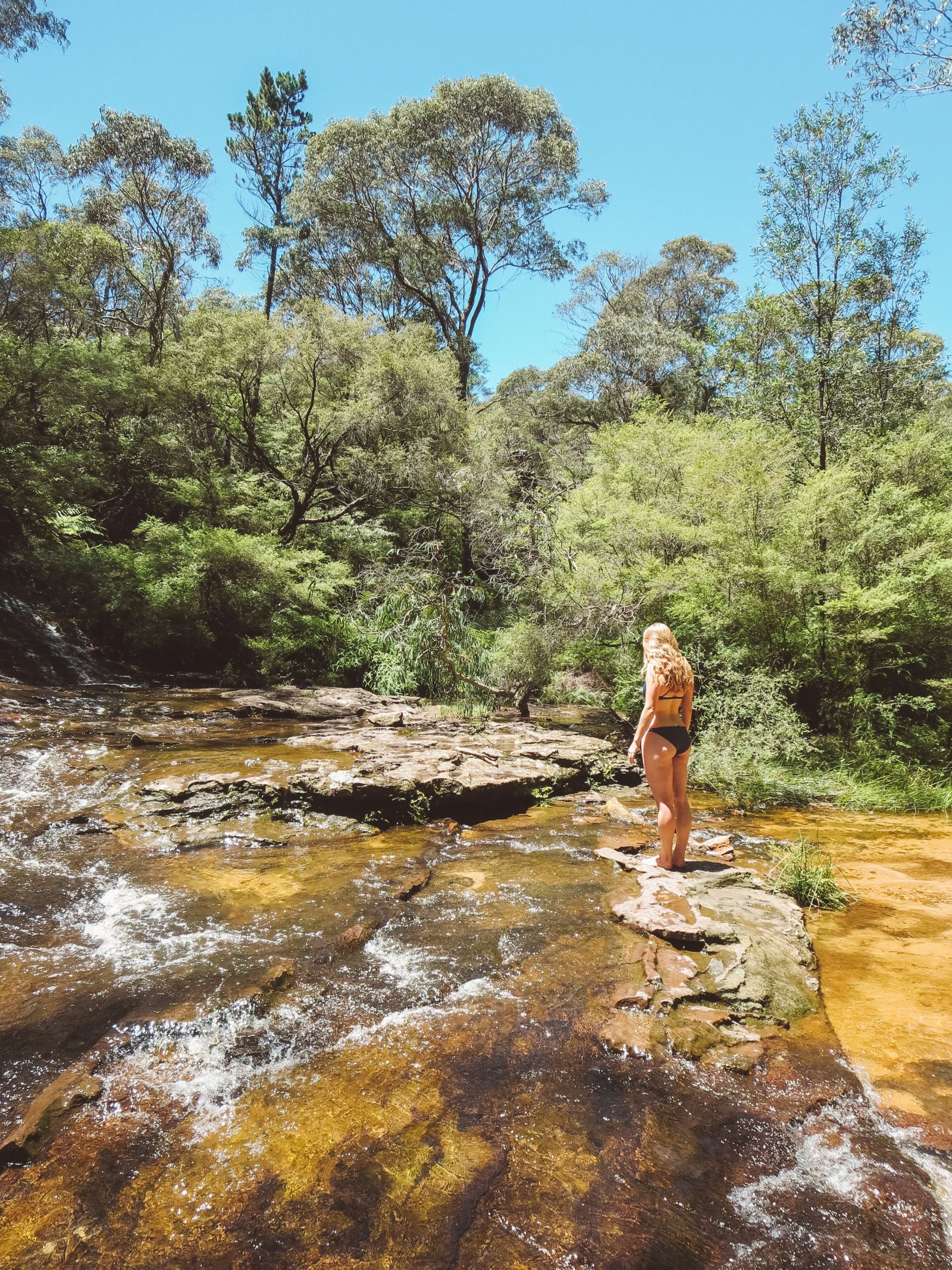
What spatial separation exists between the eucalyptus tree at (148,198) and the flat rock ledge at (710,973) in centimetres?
1913

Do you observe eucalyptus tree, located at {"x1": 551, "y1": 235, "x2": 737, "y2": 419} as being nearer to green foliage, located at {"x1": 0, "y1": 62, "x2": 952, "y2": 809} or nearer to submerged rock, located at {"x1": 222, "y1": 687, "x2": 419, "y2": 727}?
green foliage, located at {"x1": 0, "y1": 62, "x2": 952, "y2": 809}

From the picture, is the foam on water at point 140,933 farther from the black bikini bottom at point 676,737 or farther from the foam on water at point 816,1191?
the black bikini bottom at point 676,737

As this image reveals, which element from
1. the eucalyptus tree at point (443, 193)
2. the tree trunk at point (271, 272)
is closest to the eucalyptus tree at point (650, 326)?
the eucalyptus tree at point (443, 193)

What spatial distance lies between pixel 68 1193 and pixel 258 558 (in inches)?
485

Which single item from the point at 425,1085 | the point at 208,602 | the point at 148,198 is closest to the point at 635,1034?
the point at 425,1085

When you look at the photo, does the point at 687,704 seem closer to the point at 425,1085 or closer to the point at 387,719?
the point at 425,1085

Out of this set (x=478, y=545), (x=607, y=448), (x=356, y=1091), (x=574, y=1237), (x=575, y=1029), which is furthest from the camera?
(x=607, y=448)

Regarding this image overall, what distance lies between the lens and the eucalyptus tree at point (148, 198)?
683 inches

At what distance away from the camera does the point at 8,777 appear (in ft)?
19.8

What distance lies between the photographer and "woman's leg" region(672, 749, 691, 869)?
15.3 feet

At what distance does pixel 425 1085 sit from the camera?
2.61 metres

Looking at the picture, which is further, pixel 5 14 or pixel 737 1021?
pixel 5 14

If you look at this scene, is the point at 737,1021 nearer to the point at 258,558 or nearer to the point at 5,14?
the point at 258,558

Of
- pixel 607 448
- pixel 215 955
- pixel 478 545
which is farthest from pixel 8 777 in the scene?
pixel 607 448
